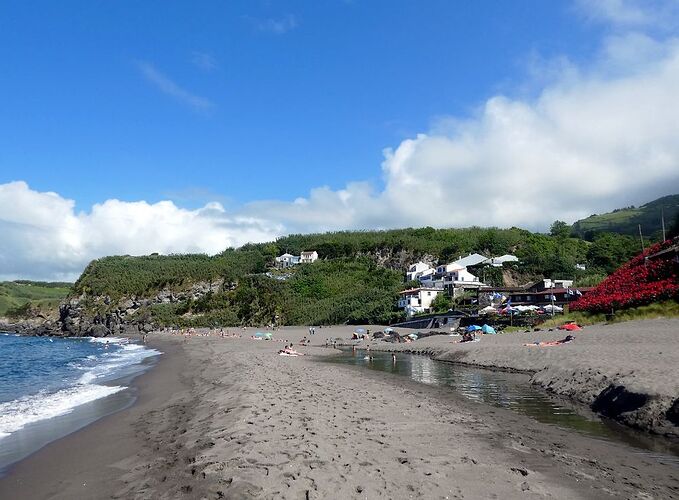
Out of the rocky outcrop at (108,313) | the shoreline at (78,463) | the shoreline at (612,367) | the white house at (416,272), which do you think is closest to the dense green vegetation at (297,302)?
the white house at (416,272)

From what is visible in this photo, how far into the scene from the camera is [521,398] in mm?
16406

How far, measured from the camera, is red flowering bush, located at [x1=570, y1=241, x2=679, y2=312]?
35125 millimetres

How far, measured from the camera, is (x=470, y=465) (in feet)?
27.4

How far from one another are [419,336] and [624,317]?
2095 centimetres

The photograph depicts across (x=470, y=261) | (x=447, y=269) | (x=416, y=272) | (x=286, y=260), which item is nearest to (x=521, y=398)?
(x=447, y=269)

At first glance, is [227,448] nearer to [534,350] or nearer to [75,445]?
[75,445]

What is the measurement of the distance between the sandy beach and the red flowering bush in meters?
23.4

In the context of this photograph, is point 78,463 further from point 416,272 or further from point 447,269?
point 416,272

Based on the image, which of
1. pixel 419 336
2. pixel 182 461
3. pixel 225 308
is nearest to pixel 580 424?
pixel 182 461

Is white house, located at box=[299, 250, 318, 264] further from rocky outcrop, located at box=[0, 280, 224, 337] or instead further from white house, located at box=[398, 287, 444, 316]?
white house, located at box=[398, 287, 444, 316]

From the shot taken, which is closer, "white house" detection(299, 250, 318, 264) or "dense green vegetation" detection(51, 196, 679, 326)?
"dense green vegetation" detection(51, 196, 679, 326)

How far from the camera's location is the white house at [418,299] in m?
75.4

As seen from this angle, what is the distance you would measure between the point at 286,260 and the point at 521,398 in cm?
11997

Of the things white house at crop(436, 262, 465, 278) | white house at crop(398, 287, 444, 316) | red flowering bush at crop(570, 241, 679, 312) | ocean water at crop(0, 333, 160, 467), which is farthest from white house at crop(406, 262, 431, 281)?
ocean water at crop(0, 333, 160, 467)
